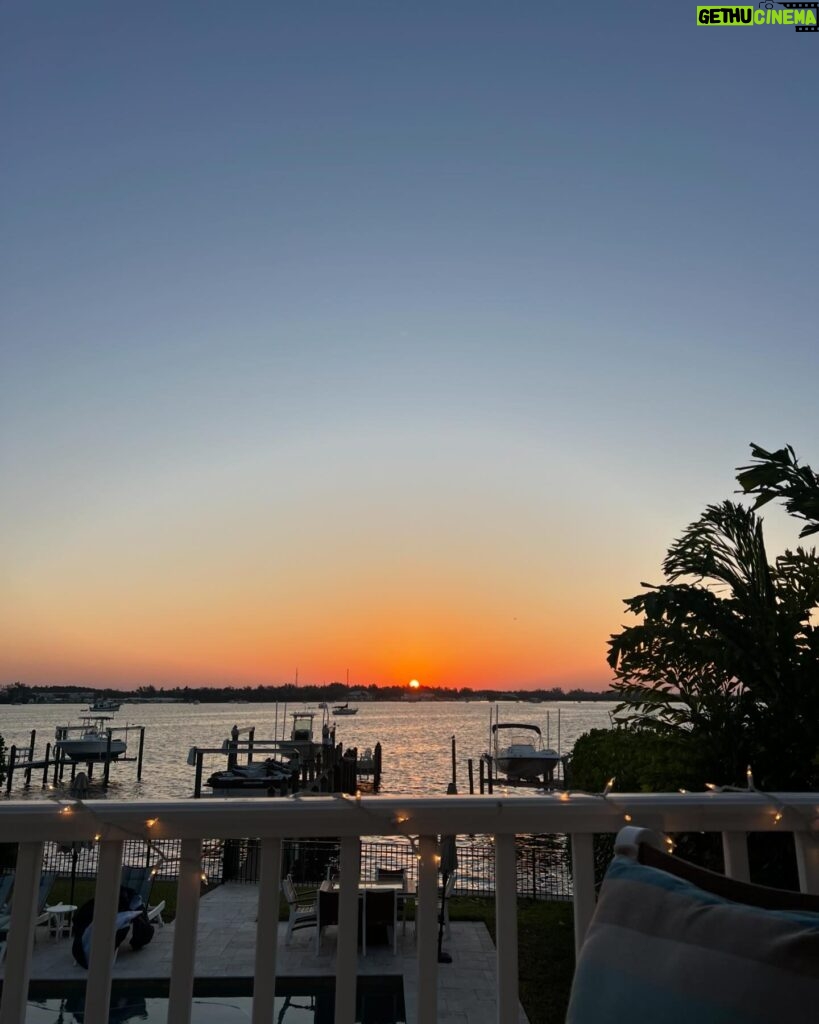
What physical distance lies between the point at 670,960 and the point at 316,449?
1131 centimetres

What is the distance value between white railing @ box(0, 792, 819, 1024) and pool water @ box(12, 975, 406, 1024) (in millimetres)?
6501

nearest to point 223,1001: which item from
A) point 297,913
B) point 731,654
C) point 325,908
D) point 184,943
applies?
point 325,908

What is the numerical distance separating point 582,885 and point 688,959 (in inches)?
24.4

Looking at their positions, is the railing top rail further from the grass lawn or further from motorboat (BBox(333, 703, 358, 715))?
motorboat (BBox(333, 703, 358, 715))

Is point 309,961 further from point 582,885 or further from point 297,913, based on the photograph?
point 582,885

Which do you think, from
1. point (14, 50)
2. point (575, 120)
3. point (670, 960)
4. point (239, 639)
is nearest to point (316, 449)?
point (575, 120)

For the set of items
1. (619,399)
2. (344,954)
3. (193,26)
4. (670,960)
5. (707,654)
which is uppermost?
(193,26)

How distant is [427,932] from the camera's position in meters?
1.48

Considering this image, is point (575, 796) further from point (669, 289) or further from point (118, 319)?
point (118, 319)

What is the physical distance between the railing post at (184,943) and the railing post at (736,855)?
104 cm

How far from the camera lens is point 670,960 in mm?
973

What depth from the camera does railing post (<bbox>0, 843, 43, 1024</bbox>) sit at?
4.62ft

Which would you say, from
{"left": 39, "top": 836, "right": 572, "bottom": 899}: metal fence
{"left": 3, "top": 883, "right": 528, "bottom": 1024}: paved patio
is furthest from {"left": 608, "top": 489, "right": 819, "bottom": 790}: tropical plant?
{"left": 39, "top": 836, "right": 572, "bottom": 899}: metal fence

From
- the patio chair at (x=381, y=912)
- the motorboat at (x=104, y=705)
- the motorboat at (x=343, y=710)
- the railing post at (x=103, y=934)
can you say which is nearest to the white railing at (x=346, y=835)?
the railing post at (x=103, y=934)
